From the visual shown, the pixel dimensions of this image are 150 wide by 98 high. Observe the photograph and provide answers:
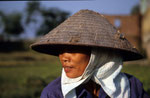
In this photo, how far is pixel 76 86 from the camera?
1717 mm

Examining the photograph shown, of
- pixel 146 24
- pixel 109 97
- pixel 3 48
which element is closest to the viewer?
pixel 109 97

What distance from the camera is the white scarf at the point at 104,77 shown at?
174 centimetres

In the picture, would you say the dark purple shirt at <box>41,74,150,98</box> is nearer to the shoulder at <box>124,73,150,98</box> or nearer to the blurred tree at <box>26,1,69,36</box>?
the shoulder at <box>124,73,150,98</box>

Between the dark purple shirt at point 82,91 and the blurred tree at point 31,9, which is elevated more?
the blurred tree at point 31,9

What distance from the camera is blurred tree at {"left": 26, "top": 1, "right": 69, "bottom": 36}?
57.6 m

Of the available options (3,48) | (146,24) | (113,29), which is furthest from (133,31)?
(113,29)

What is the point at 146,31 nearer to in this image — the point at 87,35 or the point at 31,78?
the point at 31,78

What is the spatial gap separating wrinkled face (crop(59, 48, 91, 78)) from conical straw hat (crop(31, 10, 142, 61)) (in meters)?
0.06

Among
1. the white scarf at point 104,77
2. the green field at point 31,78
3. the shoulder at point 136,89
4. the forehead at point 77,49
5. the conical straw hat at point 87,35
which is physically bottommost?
the green field at point 31,78

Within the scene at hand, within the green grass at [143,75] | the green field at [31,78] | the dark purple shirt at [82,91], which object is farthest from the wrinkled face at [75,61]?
the green grass at [143,75]

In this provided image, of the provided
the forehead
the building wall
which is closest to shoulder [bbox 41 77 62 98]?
the forehead

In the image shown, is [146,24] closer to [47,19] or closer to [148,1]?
[148,1]

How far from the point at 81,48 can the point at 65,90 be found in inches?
13.0

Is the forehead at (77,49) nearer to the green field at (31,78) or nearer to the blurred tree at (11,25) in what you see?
the green field at (31,78)
